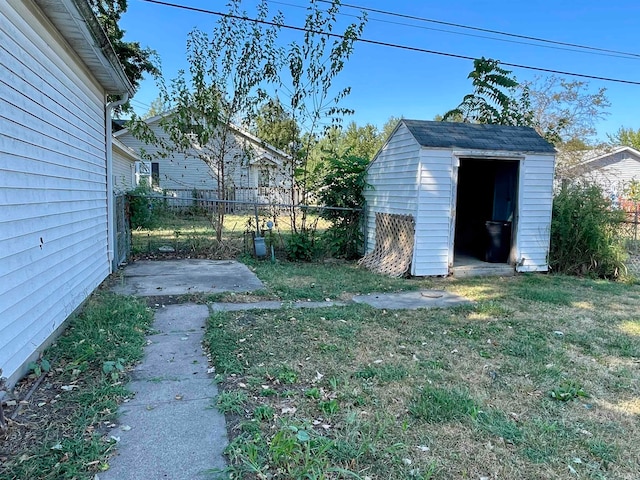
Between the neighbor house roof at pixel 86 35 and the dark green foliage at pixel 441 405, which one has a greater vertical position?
the neighbor house roof at pixel 86 35

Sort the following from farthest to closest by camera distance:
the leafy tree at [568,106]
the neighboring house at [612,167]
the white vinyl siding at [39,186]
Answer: the neighboring house at [612,167] → the leafy tree at [568,106] → the white vinyl siding at [39,186]

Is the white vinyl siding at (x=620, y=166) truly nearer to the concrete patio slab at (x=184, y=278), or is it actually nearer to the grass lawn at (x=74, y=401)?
the concrete patio slab at (x=184, y=278)

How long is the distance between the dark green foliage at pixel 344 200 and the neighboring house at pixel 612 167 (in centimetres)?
1527

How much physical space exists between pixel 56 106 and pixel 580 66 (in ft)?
49.5

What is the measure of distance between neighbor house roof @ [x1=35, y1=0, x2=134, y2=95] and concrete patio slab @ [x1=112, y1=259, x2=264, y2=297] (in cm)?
293

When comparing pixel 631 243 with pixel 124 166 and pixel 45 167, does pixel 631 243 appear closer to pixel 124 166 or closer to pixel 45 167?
pixel 45 167

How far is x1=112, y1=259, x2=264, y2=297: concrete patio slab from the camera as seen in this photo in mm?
5785

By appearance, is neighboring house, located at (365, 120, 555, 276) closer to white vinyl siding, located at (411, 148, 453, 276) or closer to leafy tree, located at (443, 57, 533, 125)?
white vinyl siding, located at (411, 148, 453, 276)

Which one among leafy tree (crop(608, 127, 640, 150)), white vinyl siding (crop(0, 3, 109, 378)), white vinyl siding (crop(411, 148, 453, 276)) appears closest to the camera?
white vinyl siding (crop(0, 3, 109, 378))

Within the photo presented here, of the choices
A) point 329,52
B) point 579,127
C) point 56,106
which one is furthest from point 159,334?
point 579,127

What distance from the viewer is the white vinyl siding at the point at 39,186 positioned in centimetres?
286

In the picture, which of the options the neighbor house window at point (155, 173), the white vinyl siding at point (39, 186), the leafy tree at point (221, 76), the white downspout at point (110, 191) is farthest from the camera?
the neighbor house window at point (155, 173)

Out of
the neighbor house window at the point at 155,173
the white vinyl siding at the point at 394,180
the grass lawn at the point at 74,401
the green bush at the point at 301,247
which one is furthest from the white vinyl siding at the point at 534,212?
the neighbor house window at the point at 155,173

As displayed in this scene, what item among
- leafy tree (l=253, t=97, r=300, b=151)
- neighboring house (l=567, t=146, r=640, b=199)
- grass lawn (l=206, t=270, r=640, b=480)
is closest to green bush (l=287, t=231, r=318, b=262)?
leafy tree (l=253, t=97, r=300, b=151)
